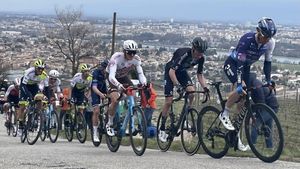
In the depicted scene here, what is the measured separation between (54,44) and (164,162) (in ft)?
164

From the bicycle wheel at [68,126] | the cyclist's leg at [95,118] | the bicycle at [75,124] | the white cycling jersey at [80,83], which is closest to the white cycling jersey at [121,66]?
the cyclist's leg at [95,118]

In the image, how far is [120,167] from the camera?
10109 mm

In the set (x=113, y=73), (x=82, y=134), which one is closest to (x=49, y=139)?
(x=82, y=134)

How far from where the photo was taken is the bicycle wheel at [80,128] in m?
16.6

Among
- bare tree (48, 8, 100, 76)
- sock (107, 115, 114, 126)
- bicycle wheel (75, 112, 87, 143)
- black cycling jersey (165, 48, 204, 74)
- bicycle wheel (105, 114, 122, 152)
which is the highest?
black cycling jersey (165, 48, 204, 74)

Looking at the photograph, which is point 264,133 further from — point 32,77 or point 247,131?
point 32,77

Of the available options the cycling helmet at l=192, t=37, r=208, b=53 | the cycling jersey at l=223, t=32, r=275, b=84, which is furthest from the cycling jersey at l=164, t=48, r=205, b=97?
the cycling jersey at l=223, t=32, r=275, b=84

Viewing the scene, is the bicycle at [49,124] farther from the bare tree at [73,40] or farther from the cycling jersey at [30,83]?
the bare tree at [73,40]

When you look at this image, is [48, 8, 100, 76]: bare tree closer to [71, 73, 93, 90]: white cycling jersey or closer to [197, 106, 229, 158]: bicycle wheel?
[71, 73, 93, 90]: white cycling jersey

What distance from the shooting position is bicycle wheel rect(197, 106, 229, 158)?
11117 mm

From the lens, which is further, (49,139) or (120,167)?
(49,139)

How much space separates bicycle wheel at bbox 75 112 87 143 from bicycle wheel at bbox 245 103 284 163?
680 centimetres

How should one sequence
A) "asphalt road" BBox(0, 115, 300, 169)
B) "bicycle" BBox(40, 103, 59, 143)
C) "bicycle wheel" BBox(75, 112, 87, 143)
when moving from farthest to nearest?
"bicycle wheel" BBox(75, 112, 87, 143) < "bicycle" BBox(40, 103, 59, 143) < "asphalt road" BBox(0, 115, 300, 169)

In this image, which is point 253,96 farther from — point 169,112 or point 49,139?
point 49,139
